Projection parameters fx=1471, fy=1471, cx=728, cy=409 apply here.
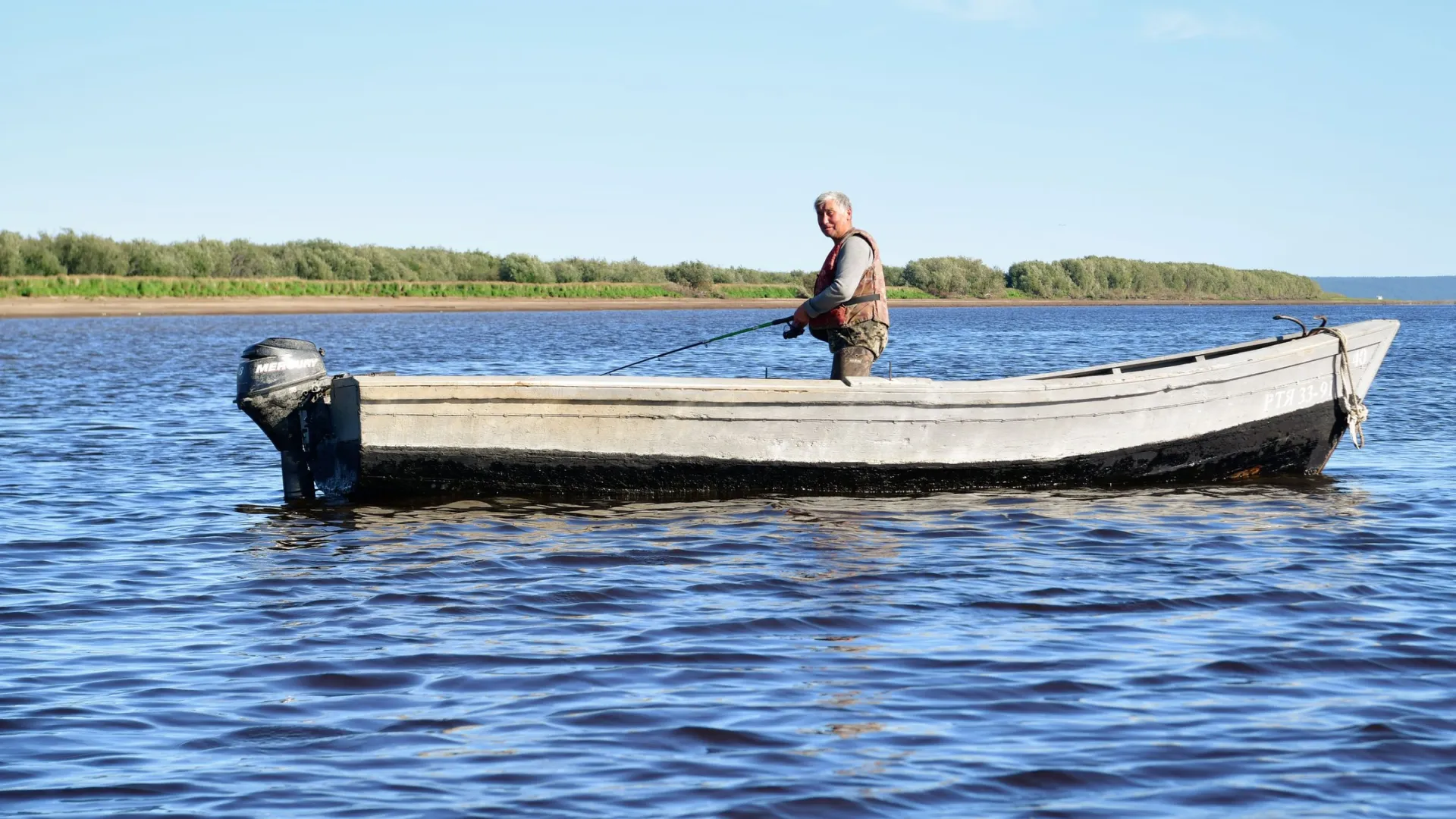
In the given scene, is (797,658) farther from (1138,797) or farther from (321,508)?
(321,508)

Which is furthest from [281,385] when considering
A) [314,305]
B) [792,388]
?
[314,305]

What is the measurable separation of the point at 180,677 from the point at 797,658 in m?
2.25

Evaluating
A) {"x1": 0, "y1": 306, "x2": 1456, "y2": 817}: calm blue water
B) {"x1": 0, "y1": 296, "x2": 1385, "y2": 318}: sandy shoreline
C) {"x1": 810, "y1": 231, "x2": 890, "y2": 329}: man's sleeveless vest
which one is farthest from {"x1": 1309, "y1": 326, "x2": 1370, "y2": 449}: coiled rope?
{"x1": 0, "y1": 296, "x2": 1385, "y2": 318}: sandy shoreline

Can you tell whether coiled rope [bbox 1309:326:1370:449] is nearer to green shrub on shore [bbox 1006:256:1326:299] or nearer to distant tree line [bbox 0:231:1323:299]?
distant tree line [bbox 0:231:1323:299]

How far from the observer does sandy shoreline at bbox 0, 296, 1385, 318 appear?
50.8 m

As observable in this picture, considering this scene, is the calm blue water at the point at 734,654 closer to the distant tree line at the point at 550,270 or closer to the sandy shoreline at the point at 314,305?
the sandy shoreline at the point at 314,305

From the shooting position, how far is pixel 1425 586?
22.5ft

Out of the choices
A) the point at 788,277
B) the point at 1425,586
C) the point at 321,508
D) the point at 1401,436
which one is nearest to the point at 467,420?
the point at 321,508

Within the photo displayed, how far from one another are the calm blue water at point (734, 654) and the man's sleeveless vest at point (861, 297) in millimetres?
1184

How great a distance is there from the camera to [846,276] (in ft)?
29.9

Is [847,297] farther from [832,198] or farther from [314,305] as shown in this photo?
[314,305]

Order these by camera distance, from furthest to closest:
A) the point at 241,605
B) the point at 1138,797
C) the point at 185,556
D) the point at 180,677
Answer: the point at 185,556
the point at 241,605
the point at 180,677
the point at 1138,797

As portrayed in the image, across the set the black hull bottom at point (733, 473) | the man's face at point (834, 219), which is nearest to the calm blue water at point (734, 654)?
the black hull bottom at point (733, 473)

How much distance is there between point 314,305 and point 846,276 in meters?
50.9
